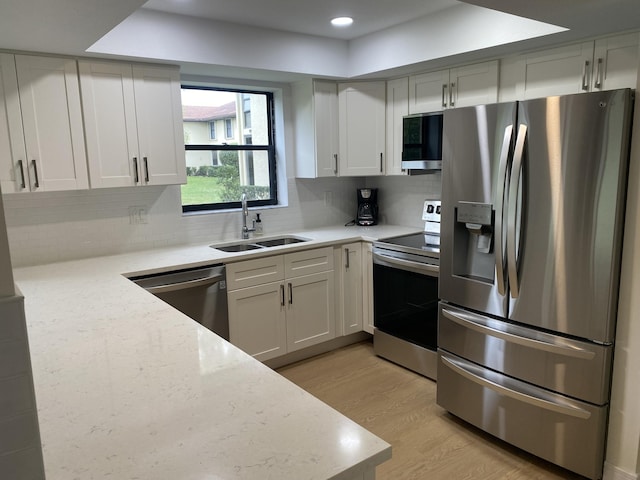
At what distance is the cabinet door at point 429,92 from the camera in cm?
342

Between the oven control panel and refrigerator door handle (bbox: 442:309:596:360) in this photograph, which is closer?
refrigerator door handle (bbox: 442:309:596:360)

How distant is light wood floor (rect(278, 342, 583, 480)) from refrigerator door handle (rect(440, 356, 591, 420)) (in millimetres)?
345

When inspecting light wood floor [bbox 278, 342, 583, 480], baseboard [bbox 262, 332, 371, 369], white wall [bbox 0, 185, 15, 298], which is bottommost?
light wood floor [bbox 278, 342, 583, 480]

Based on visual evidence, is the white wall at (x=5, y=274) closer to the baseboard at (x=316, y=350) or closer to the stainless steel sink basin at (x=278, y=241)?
the baseboard at (x=316, y=350)

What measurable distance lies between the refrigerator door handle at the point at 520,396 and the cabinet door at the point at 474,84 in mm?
1743

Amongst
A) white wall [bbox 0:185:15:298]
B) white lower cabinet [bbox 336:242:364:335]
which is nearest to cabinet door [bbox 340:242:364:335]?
white lower cabinet [bbox 336:242:364:335]

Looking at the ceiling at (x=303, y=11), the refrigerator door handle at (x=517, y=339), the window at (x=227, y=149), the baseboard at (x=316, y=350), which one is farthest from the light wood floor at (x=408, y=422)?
the ceiling at (x=303, y=11)

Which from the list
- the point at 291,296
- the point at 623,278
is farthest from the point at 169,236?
the point at 623,278

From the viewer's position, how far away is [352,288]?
380 centimetres

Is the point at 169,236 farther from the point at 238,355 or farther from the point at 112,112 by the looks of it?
the point at 238,355

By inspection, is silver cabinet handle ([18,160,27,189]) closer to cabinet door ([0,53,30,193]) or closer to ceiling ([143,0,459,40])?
cabinet door ([0,53,30,193])

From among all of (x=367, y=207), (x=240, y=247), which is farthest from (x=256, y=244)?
(x=367, y=207)

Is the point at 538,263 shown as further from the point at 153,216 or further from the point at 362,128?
the point at 153,216

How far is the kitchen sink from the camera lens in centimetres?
359
